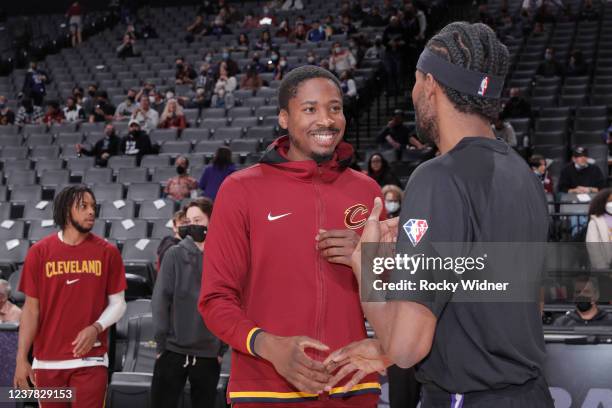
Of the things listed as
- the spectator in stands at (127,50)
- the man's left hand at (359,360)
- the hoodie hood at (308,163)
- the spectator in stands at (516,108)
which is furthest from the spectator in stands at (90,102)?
the man's left hand at (359,360)

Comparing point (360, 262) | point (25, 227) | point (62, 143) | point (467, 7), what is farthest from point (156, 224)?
point (467, 7)

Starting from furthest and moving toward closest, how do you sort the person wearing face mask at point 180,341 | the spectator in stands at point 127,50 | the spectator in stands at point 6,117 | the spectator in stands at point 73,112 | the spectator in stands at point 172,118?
1. the spectator in stands at point 127,50
2. the spectator in stands at point 6,117
3. the spectator in stands at point 73,112
4. the spectator in stands at point 172,118
5. the person wearing face mask at point 180,341

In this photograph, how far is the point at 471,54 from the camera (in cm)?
205

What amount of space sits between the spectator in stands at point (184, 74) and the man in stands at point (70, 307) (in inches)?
485

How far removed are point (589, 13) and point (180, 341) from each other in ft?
49.9

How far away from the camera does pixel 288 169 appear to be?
9.11ft

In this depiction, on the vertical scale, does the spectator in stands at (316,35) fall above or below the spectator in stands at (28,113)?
above

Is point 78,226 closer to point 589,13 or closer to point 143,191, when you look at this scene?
point 143,191

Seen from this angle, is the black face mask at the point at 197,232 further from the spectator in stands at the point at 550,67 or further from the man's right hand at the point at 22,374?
the spectator in stands at the point at 550,67

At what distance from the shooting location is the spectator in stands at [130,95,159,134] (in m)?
14.4

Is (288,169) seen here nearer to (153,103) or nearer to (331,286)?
(331,286)

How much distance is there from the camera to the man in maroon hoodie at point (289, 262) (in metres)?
2.58

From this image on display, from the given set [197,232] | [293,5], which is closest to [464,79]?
[197,232]

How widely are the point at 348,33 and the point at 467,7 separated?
11.6ft
